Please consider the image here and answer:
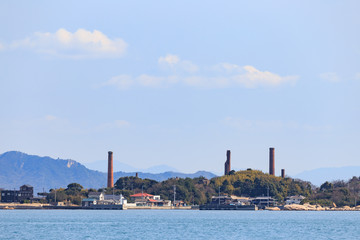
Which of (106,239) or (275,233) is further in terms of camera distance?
(275,233)

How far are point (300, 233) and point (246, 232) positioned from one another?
339 inches

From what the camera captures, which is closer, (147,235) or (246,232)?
(147,235)

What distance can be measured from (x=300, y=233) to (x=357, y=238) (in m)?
13.4

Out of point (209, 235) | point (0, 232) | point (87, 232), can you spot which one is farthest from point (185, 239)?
point (0, 232)

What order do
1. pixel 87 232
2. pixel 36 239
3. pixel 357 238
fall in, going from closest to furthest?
1. pixel 36 239
2. pixel 357 238
3. pixel 87 232

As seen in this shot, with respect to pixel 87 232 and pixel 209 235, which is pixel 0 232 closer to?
pixel 87 232

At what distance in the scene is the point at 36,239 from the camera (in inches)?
3844

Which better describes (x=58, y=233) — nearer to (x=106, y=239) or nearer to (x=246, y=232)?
(x=106, y=239)

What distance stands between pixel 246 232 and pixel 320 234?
11.8 m

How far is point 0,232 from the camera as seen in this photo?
110 meters

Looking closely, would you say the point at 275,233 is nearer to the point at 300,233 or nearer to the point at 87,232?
the point at 300,233

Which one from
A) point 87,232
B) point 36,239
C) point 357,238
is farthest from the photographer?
A: point 87,232

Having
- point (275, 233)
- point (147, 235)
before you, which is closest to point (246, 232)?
point (275, 233)

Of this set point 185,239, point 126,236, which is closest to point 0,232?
point 126,236
